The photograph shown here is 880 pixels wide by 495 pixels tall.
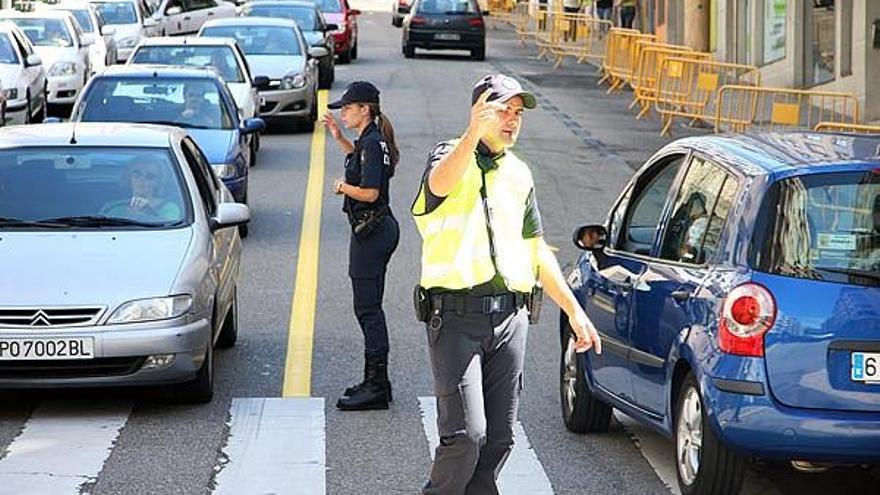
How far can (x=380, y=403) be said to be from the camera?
10.8 metres

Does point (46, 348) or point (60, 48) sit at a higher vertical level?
point (60, 48)

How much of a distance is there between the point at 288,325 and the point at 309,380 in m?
2.01

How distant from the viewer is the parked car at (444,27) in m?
41.1

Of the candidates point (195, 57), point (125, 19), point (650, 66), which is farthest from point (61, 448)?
point (125, 19)

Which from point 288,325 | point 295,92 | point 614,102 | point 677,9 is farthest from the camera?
point 677,9

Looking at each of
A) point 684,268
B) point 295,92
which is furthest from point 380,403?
point 295,92

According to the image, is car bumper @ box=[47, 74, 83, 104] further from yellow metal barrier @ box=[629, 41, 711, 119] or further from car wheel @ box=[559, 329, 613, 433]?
car wheel @ box=[559, 329, 613, 433]

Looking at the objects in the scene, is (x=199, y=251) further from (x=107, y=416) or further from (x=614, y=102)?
(x=614, y=102)

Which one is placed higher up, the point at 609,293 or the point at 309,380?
the point at 609,293

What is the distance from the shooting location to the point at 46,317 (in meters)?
10.2

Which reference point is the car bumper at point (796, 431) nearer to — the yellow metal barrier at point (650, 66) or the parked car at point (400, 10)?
the yellow metal barrier at point (650, 66)

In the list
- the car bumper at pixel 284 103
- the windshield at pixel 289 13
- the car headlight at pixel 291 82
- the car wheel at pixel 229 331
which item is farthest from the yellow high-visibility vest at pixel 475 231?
the windshield at pixel 289 13

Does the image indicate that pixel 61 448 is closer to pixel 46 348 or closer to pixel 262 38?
pixel 46 348

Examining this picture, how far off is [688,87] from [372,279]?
1744 centimetres
